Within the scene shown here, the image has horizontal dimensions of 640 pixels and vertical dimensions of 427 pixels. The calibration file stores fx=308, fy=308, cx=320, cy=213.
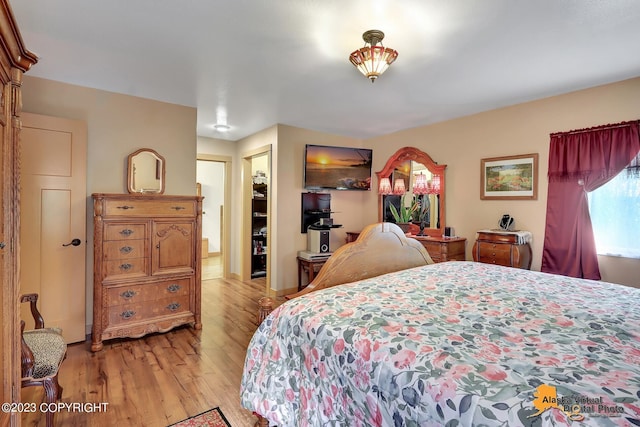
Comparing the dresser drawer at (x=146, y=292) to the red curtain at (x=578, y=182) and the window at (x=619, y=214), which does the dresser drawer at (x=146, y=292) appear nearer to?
the red curtain at (x=578, y=182)

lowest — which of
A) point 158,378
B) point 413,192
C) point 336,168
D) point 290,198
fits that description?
point 158,378

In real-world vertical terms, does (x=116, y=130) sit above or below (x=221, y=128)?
below

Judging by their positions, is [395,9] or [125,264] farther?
[125,264]

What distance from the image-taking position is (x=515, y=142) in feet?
11.3

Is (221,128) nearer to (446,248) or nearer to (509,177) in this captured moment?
(446,248)

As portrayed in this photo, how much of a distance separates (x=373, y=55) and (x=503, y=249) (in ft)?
7.88

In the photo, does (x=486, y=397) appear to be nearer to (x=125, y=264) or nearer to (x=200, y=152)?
(x=125, y=264)

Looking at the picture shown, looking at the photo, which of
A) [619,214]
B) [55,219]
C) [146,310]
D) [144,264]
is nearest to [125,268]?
[144,264]

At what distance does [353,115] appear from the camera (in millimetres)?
3900

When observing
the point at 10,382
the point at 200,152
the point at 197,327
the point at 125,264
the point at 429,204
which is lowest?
the point at 197,327

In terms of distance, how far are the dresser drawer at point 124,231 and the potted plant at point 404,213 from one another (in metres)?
3.27

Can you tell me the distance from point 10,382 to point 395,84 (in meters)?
3.20

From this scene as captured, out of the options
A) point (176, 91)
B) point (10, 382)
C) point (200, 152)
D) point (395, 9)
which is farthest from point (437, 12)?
point (200, 152)

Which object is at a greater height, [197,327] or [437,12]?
[437,12]
